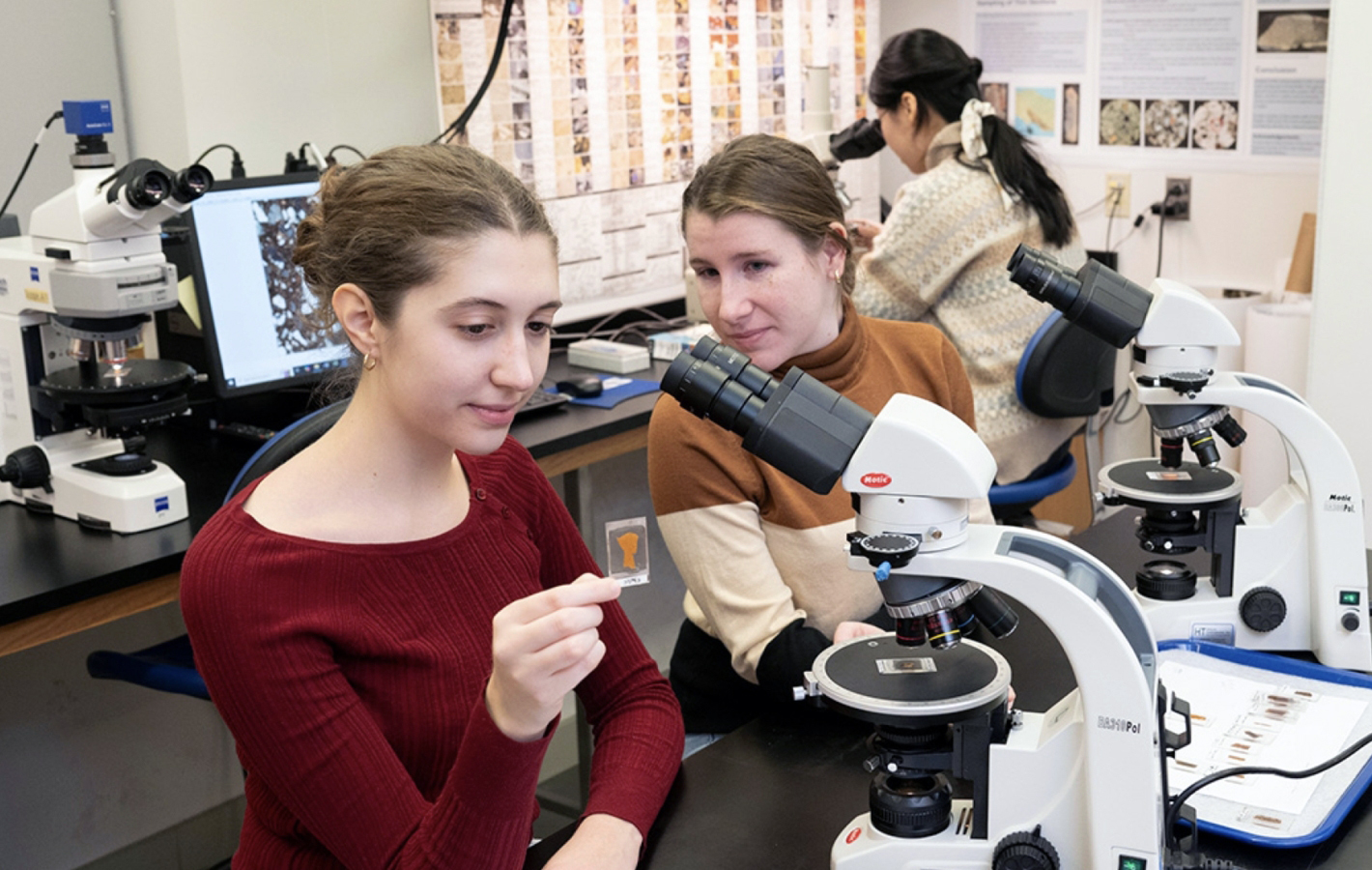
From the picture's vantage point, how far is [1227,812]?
1.16 m

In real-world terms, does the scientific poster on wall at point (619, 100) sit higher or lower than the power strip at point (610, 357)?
higher

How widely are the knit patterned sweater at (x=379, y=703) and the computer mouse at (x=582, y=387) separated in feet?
4.45

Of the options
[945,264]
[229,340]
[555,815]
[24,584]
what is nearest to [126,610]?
[24,584]

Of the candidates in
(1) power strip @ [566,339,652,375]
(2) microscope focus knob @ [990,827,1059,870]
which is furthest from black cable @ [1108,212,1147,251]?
(2) microscope focus knob @ [990,827,1059,870]

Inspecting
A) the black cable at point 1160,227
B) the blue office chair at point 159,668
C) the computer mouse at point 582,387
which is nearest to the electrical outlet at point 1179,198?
the black cable at point 1160,227

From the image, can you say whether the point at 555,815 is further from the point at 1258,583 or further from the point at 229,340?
the point at 1258,583

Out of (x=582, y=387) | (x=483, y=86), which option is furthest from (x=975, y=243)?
(x=483, y=86)

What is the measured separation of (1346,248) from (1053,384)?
25.7 inches

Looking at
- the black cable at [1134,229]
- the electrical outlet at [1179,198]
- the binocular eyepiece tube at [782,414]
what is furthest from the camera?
the black cable at [1134,229]

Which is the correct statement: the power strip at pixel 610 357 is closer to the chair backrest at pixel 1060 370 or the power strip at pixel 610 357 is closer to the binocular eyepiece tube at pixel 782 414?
the chair backrest at pixel 1060 370

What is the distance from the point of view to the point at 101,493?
2.01m

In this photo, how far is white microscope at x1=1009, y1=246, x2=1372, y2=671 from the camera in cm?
146

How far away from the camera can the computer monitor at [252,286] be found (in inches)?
92.4

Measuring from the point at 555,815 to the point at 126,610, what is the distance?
1.21m
